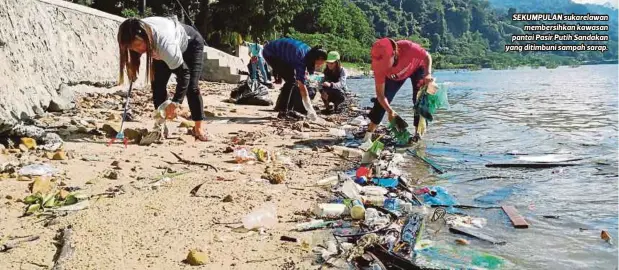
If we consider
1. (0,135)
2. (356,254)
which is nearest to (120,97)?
(0,135)

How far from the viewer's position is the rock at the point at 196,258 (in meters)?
2.48

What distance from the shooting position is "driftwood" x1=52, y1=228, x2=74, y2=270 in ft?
7.93

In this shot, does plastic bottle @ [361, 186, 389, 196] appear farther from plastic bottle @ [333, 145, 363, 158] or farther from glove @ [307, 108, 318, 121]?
glove @ [307, 108, 318, 121]

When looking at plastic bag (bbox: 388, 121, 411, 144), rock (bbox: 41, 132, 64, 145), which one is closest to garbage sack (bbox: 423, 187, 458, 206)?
plastic bag (bbox: 388, 121, 411, 144)

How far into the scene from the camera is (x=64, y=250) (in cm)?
256

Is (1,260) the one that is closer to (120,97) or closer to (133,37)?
(133,37)

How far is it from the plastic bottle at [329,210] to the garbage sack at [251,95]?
21.5 feet

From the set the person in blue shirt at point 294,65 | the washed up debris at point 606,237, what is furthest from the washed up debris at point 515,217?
the person in blue shirt at point 294,65

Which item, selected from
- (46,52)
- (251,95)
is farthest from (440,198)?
(251,95)

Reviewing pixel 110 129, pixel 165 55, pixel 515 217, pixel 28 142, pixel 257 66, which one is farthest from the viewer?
pixel 257 66

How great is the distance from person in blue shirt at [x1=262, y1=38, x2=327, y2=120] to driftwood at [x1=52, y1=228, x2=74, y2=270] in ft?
14.7

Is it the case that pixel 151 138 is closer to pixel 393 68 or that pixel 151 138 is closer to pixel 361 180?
pixel 361 180

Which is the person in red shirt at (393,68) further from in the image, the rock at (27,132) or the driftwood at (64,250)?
the driftwood at (64,250)

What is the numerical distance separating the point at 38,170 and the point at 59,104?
8.59 feet
